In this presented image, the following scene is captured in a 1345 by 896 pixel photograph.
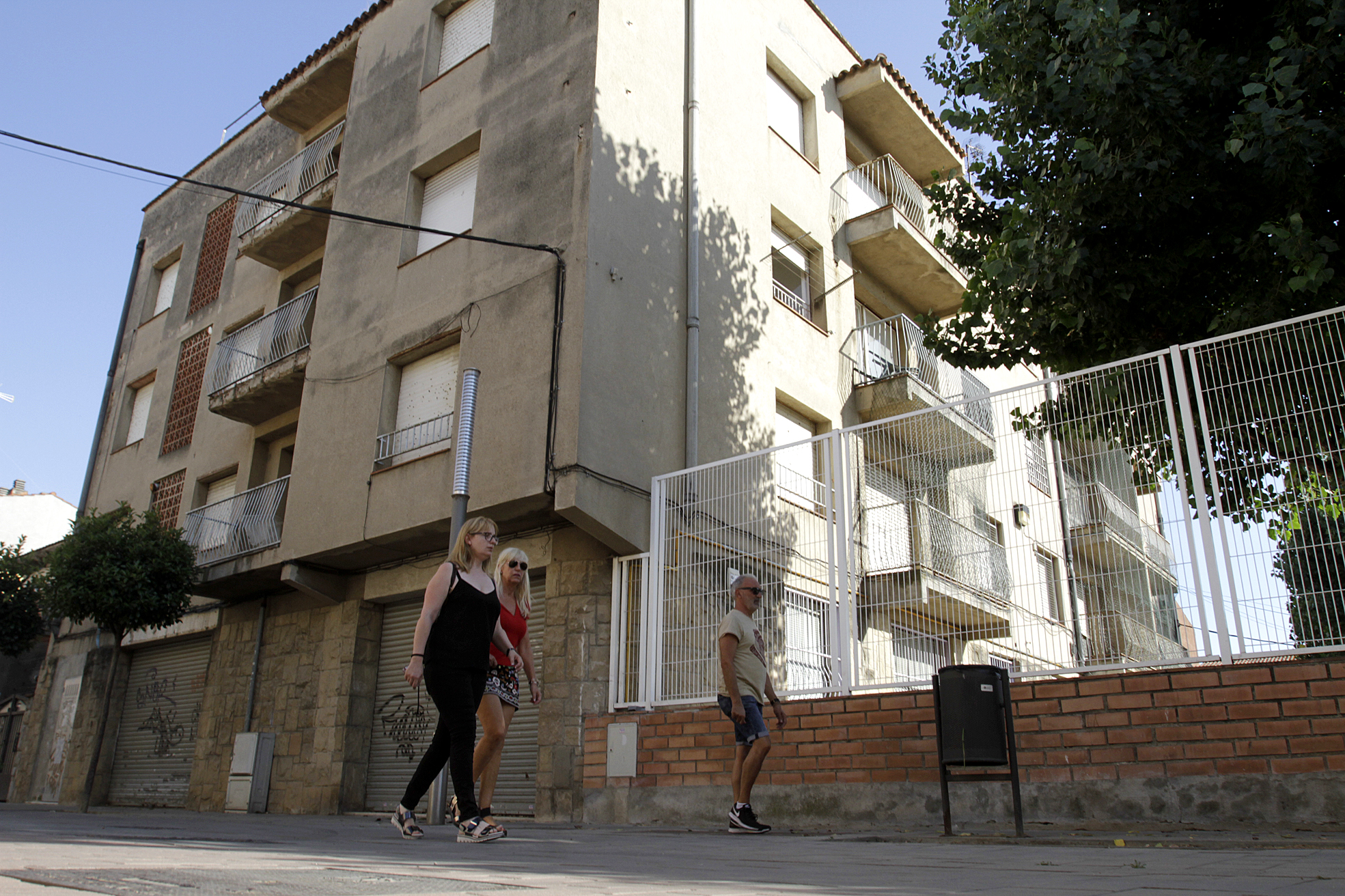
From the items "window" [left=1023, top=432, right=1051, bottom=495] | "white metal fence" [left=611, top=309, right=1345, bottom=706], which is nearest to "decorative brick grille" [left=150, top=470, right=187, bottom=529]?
"white metal fence" [left=611, top=309, right=1345, bottom=706]

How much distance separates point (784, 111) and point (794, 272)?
272cm

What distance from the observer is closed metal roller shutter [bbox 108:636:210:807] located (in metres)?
15.3

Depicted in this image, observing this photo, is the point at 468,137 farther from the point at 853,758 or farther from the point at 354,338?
the point at 853,758

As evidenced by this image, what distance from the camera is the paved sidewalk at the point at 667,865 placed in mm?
2416

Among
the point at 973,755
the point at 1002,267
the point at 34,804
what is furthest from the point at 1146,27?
the point at 34,804

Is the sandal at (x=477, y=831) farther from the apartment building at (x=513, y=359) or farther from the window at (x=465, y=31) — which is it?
the window at (x=465, y=31)

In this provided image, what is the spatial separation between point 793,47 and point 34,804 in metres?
17.9

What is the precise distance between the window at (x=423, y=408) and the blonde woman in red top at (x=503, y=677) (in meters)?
6.25

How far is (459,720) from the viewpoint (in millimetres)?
4816

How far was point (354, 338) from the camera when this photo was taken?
13.7 m

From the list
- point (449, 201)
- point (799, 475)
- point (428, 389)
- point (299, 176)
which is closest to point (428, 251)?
point (449, 201)

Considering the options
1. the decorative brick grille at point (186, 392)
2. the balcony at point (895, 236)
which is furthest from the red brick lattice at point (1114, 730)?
the decorative brick grille at point (186, 392)

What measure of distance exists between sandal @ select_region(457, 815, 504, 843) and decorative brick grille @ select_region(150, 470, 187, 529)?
47.6 feet

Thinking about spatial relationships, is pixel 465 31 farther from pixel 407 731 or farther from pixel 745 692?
pixel 745 692
